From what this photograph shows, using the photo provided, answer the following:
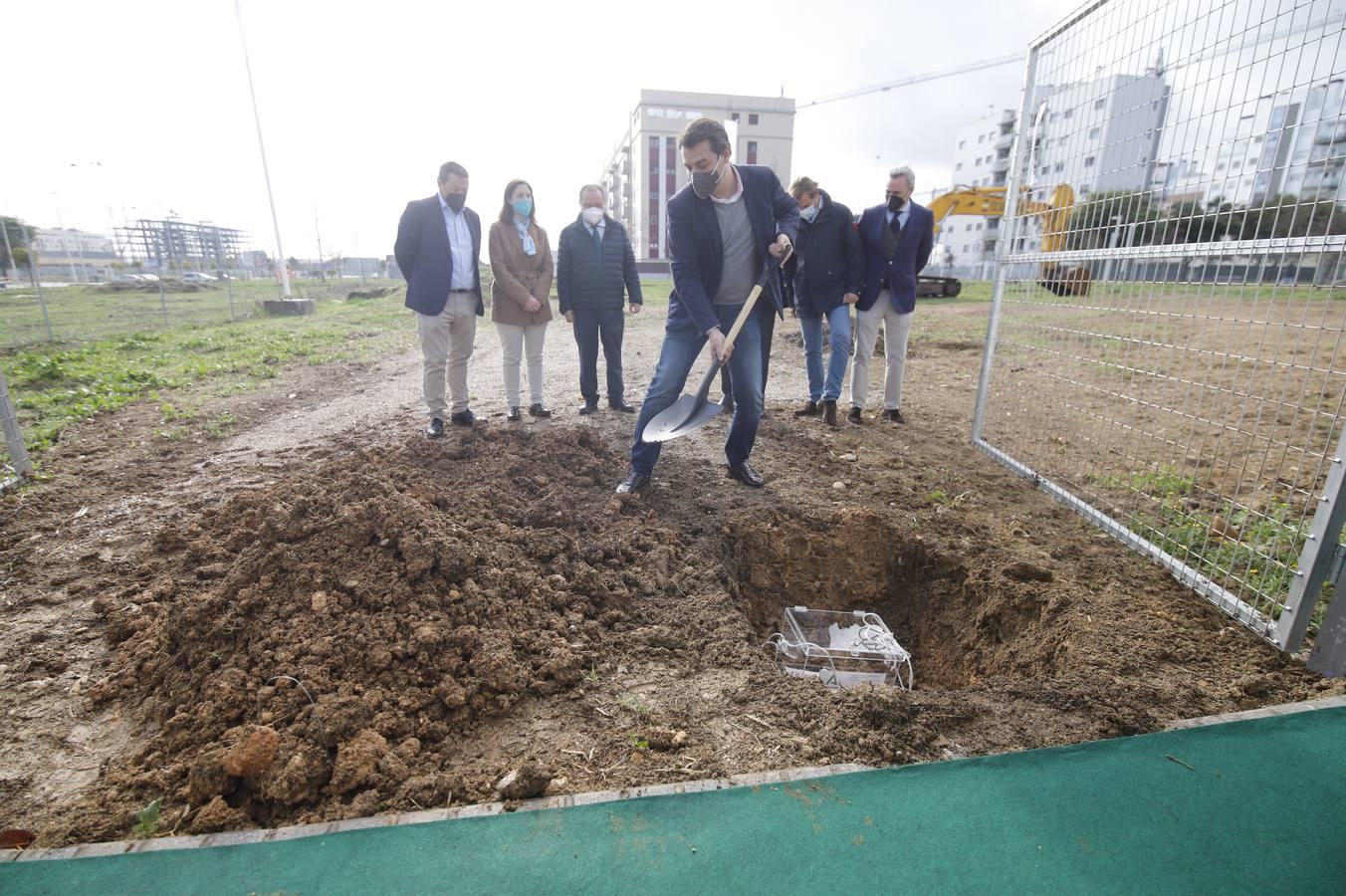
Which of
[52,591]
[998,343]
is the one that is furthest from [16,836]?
[998,343]

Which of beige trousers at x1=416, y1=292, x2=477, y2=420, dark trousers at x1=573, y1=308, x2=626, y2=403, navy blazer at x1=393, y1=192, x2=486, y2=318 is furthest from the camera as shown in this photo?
dark trousers at x1=573, y1=308, x2=626, y2=403

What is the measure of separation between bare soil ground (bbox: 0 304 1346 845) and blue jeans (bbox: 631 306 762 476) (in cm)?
32

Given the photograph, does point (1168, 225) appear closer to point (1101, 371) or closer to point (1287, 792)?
point (1101, 371)

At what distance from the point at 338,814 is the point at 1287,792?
2.58m

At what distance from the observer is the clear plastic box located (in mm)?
2729

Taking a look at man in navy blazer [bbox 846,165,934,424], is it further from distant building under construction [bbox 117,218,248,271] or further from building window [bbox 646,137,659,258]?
building window [bbox 646,137,659,258]

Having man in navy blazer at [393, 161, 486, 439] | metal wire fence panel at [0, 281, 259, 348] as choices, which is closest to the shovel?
man in navy blazer at [393, 161, 486, 439]

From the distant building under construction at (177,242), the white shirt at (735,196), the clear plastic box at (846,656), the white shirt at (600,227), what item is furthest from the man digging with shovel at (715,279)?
the distant building under construction at (177,242)

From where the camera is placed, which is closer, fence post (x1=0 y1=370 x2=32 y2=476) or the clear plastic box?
the clear plastic box

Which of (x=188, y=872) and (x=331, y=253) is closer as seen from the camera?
(x=188, y=872)

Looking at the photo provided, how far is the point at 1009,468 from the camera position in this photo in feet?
14.6

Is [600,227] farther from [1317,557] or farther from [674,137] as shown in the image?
[674,137]

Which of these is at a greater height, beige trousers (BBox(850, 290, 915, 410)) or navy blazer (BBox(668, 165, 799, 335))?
navy blazer (BBox(668, 165, 799, 335))

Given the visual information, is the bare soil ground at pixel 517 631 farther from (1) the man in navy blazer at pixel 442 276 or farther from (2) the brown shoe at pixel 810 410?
(2) the brown shoe at pixel 810 410
